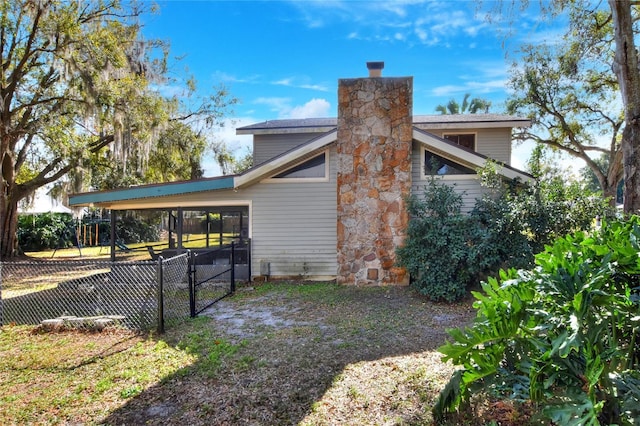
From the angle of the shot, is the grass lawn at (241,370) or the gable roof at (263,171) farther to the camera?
the gable roof at (263,171)

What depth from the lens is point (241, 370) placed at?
389 cm

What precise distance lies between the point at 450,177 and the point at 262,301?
5197mm

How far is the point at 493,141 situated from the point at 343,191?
7009mm

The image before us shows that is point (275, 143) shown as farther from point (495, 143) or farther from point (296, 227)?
point (495, 143)

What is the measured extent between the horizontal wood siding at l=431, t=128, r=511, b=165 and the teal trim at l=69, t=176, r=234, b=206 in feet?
25.1

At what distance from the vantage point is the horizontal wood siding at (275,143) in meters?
12.7

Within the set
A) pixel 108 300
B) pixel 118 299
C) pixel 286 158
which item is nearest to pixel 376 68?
pixel 286 158

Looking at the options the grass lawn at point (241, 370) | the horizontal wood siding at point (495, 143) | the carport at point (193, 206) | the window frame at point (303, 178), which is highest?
the horizontal wood siding at point (495, 143)

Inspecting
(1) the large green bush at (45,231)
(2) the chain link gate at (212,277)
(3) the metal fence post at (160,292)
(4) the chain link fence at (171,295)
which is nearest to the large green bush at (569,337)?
(3) the metal fence post at (160,292)

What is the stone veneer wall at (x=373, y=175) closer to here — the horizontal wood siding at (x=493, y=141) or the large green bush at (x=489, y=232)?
the large green bush at (x=489, y=232)

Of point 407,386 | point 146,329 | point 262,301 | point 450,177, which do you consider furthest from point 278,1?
point 407,386

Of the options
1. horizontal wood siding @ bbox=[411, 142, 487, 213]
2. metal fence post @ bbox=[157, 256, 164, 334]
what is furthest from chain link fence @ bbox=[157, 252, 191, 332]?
horizontal wood siding @ bbox=[411, 142, 487, 213]

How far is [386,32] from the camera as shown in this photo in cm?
1112

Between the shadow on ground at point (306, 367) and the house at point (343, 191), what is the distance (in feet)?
6.48
